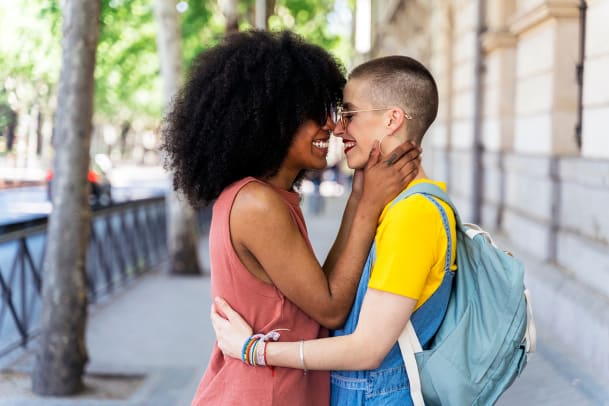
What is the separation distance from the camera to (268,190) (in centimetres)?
232

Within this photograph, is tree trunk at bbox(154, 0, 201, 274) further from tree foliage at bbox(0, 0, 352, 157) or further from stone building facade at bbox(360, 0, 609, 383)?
stone building facade at bbox(360, 0, 609, 383)

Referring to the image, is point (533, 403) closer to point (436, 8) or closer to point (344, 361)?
point (344, 361)

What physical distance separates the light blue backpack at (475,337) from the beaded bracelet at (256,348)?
0.36 metres

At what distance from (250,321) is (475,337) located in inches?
24.5

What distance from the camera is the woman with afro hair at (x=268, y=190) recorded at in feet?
7.48

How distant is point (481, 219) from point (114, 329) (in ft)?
17.5

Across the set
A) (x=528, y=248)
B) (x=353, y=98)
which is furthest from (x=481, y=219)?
(x=353, y=98)

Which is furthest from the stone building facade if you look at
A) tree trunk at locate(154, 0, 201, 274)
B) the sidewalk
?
tree trunk at locate(154, 0, 201, 274)

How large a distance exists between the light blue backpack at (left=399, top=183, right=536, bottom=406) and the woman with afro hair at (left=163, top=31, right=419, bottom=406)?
0.23 m

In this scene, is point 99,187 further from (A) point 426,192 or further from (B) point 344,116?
(A) point 426,192

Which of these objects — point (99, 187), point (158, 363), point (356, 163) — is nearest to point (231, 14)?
point (158, 363)

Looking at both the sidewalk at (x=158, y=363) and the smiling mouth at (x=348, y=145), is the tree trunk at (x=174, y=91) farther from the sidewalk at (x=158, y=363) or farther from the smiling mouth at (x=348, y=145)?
the smiling mouth at (x=348, y=145)

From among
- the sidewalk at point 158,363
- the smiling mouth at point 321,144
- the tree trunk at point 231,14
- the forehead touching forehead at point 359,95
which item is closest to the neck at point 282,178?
the smiling mouth at point 321,144

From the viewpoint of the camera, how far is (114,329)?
888 cm
